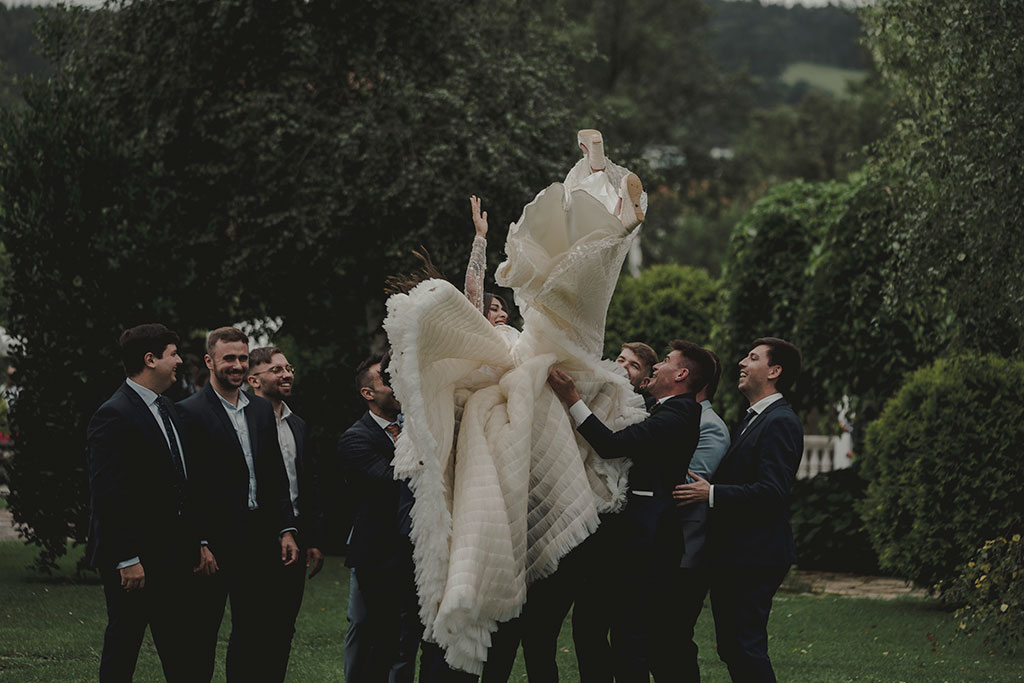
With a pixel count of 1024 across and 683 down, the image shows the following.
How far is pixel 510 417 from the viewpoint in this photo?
4711 millimetres

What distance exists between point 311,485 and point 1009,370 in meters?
6.63

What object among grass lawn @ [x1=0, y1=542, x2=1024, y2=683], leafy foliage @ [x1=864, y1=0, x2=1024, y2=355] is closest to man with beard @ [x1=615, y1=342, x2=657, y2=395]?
grass lawn @ [x1=0, y1=542, x2=1024, y2=683]

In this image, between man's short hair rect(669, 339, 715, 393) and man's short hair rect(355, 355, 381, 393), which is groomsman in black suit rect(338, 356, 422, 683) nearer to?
man's short hair rect(355, 355, 381, 393)

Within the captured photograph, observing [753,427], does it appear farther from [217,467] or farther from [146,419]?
[146,419]

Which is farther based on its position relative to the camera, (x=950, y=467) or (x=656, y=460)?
(x=950, y=467)

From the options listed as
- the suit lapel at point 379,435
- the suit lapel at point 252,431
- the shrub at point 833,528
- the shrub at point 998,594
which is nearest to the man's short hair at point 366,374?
the suit lapel at point 379,435

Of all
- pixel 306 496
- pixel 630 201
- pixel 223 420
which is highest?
pixel 630 201

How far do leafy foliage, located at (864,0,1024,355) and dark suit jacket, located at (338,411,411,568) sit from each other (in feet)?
16.3

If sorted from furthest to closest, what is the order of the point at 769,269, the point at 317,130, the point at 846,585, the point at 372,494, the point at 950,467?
1. the point at 769,269
2. the point at 317,130
3. the point at 846,585
4. the point at 950,467
5. the point at 372,494

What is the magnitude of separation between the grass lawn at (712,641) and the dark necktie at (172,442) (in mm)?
2390

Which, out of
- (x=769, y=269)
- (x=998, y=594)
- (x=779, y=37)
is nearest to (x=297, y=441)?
(x=998, y=594)

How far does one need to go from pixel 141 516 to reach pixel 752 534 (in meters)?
3.01

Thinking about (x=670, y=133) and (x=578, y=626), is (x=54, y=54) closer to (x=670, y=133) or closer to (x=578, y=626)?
(x=578, y=626)

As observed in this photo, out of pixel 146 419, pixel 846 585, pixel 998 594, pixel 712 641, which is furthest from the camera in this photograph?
pixel 846 585
